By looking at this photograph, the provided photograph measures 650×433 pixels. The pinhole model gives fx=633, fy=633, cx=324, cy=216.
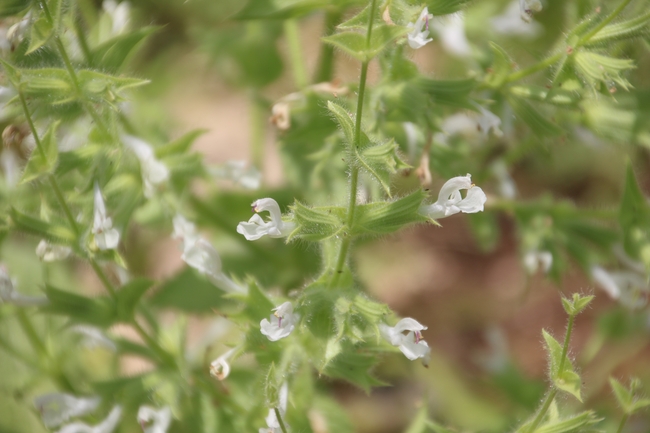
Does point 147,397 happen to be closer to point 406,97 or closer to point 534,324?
point 406,97

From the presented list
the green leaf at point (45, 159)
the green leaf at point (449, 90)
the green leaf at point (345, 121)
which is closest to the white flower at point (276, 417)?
the green leaf at point (345, 121)

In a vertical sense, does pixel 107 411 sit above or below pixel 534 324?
above

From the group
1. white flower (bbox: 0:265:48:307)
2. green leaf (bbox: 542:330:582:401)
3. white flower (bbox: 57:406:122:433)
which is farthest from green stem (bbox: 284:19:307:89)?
green leaf (bbox: 542:330:582:401)

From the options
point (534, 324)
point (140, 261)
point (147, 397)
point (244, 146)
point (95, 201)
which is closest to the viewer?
point (95, 201)

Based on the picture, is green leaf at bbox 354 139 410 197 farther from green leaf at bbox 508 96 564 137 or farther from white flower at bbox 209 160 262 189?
white flower at bbox 209 160 262 189

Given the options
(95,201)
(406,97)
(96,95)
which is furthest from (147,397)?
(406,97)
